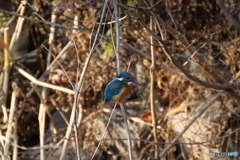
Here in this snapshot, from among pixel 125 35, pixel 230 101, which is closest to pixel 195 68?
pixel 230 101

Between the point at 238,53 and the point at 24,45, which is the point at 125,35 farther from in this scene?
the point at 24,45

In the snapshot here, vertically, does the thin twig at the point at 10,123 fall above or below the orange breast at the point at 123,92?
below

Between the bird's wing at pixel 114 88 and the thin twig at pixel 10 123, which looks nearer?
the bird's wing at pixel 114 88

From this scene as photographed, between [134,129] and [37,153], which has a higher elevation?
[134,129]

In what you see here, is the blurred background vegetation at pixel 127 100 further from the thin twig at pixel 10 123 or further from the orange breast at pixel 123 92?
the orange breast at pixel 123 92

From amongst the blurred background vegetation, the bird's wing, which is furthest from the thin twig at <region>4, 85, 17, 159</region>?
the bird's wing

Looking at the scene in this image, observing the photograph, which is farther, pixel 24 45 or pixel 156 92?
pixel 24 45

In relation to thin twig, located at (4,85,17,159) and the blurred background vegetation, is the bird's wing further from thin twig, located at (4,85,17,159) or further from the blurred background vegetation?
thin twig, located at (4,85,17,159)

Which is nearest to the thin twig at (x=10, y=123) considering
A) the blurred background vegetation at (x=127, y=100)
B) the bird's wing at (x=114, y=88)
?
the blurred background vegetation at (x=127, y=100)

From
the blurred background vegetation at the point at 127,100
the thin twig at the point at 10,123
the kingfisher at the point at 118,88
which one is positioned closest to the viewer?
the kingfisher at the point at 118,88

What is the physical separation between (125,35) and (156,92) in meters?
0.89

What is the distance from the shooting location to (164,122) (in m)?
4.57

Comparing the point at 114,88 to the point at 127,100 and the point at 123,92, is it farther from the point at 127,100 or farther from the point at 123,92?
the point at 127,100

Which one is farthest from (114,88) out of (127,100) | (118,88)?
(127,100)
